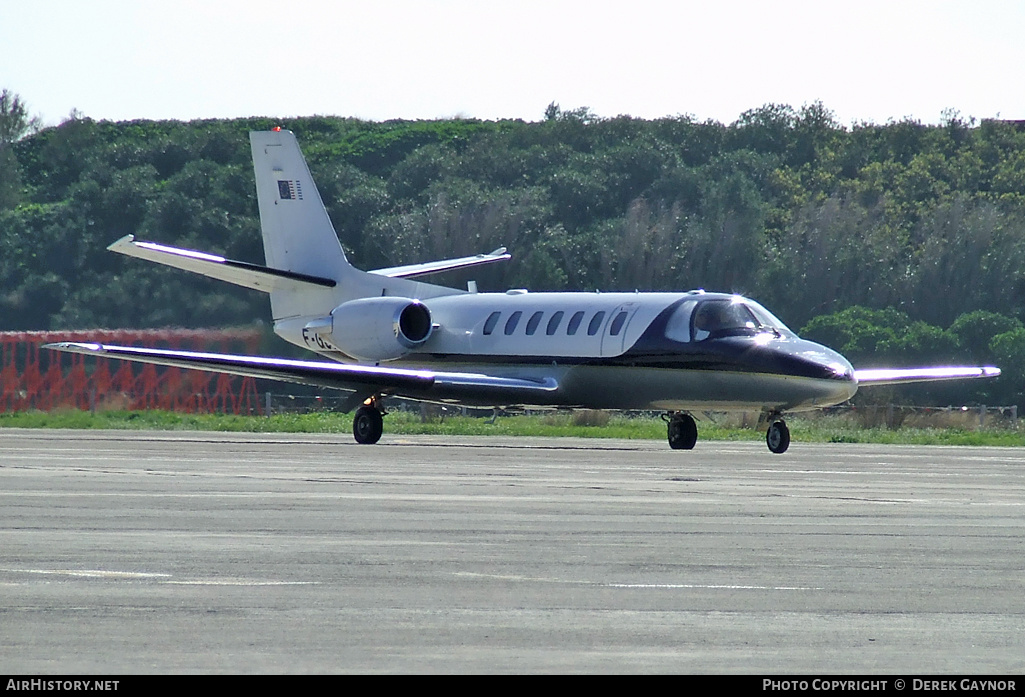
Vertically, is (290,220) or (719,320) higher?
(290,220)

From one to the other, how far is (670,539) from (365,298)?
2074 centimetres

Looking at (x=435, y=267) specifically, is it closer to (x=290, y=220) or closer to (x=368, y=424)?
(x=290, y=220)

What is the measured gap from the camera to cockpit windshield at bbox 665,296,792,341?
84.2 feet

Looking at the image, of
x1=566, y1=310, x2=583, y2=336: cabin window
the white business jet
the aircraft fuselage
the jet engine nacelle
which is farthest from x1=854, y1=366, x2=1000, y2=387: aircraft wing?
the jet engine nacelle

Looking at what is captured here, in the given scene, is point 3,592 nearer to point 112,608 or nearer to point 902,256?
point 112,608

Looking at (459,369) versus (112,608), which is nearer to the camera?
(112,608)

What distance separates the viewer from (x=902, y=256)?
74250 mm

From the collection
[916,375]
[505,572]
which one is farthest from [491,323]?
[505,572]

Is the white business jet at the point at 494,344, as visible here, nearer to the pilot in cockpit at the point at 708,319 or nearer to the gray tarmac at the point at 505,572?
the pilot in cockpit at the point at 708,319

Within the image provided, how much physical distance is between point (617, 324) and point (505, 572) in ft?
57.8

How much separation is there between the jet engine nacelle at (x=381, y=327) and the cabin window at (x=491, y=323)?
1191 millimetres

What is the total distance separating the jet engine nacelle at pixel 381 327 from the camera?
3030 centimetres

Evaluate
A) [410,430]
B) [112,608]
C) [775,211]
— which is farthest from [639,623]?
[775,211]

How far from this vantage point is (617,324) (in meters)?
27.2
